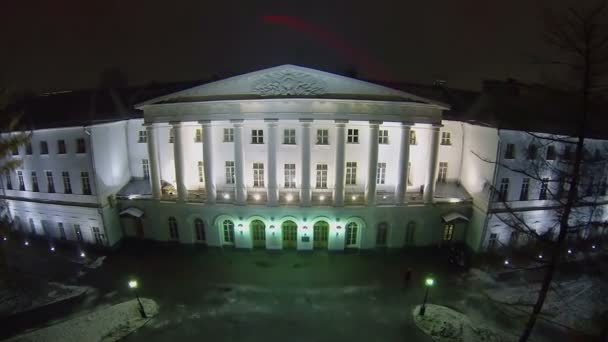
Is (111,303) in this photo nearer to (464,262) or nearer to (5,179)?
(5,179)

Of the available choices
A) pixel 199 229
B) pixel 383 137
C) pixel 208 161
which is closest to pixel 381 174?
pixel 383 137

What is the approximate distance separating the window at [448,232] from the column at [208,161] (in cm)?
1895

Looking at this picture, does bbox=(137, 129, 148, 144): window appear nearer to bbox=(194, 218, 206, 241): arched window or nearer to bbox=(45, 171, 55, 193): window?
bbox=(45, 171, 55, 193): window

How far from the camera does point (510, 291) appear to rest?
2023 centimetres

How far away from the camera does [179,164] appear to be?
24.5m

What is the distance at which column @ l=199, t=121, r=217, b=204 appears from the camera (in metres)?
23.5

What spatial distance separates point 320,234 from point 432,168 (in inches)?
405

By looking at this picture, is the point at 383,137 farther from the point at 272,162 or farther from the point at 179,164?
the point at 179,164

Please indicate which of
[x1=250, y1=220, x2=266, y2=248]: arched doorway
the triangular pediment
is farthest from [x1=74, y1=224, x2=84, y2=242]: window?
the triangular pediment

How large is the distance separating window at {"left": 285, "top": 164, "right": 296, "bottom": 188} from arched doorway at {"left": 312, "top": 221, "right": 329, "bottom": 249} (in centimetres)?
378

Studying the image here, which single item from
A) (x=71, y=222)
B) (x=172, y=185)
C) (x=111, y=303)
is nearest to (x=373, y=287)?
(x=111, y=303)

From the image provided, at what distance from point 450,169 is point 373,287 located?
1301 centimetres

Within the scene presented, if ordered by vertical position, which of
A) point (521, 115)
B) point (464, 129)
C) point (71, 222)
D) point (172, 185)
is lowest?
point (71, 222)

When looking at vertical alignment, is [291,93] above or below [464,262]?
above
